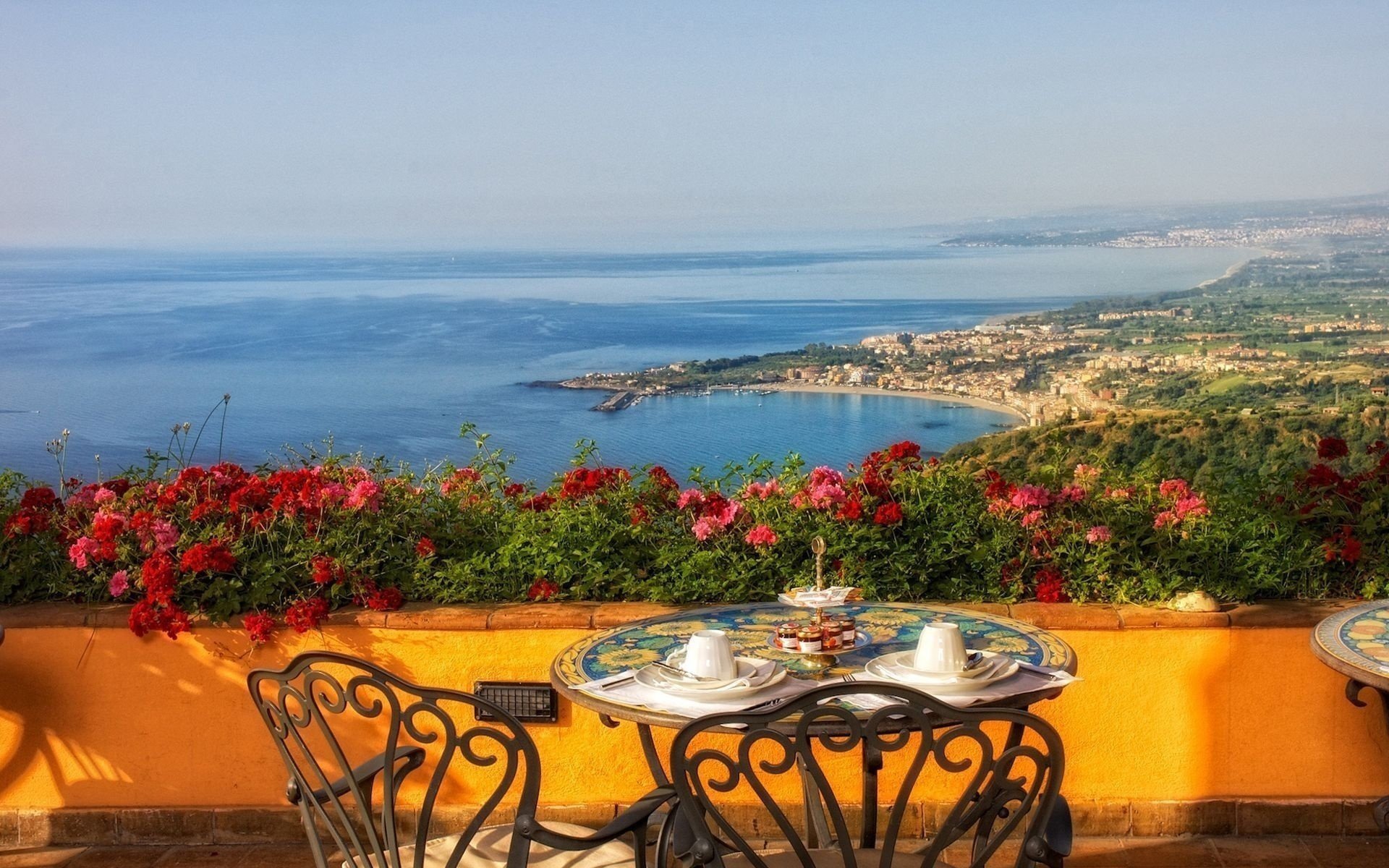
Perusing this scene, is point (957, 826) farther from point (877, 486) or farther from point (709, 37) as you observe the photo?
point (709, 37)

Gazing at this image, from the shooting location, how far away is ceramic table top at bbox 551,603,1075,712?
2.18 metres

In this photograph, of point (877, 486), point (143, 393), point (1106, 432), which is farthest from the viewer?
point (143, 393)

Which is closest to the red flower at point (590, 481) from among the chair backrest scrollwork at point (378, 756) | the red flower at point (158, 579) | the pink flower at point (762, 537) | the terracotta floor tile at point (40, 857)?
the pink flower at point (762, 537)

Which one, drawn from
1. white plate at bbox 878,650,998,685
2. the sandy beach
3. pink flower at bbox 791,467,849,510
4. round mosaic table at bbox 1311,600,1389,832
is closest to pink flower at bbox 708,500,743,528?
pink flower at bbox 791,467,849,510

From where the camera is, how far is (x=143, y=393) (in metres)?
20.5

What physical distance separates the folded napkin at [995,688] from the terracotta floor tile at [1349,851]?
1.34 metres

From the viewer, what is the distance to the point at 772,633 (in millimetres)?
2426

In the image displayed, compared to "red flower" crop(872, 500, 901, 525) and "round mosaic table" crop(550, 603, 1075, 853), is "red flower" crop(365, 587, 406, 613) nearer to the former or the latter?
"round mosaic table" crop(550, 603, 1075, 853)

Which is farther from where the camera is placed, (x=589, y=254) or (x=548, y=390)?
(x=589, y=254)

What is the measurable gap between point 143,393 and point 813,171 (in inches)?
453

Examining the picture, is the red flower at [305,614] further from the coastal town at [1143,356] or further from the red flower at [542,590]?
the coastal town at [1143,356]

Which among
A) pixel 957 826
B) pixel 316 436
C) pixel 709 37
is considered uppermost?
pixel 709 37

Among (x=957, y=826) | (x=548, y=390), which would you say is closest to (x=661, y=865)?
(x=957, y=826)

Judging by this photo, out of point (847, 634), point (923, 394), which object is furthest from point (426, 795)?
point (923, 394)
